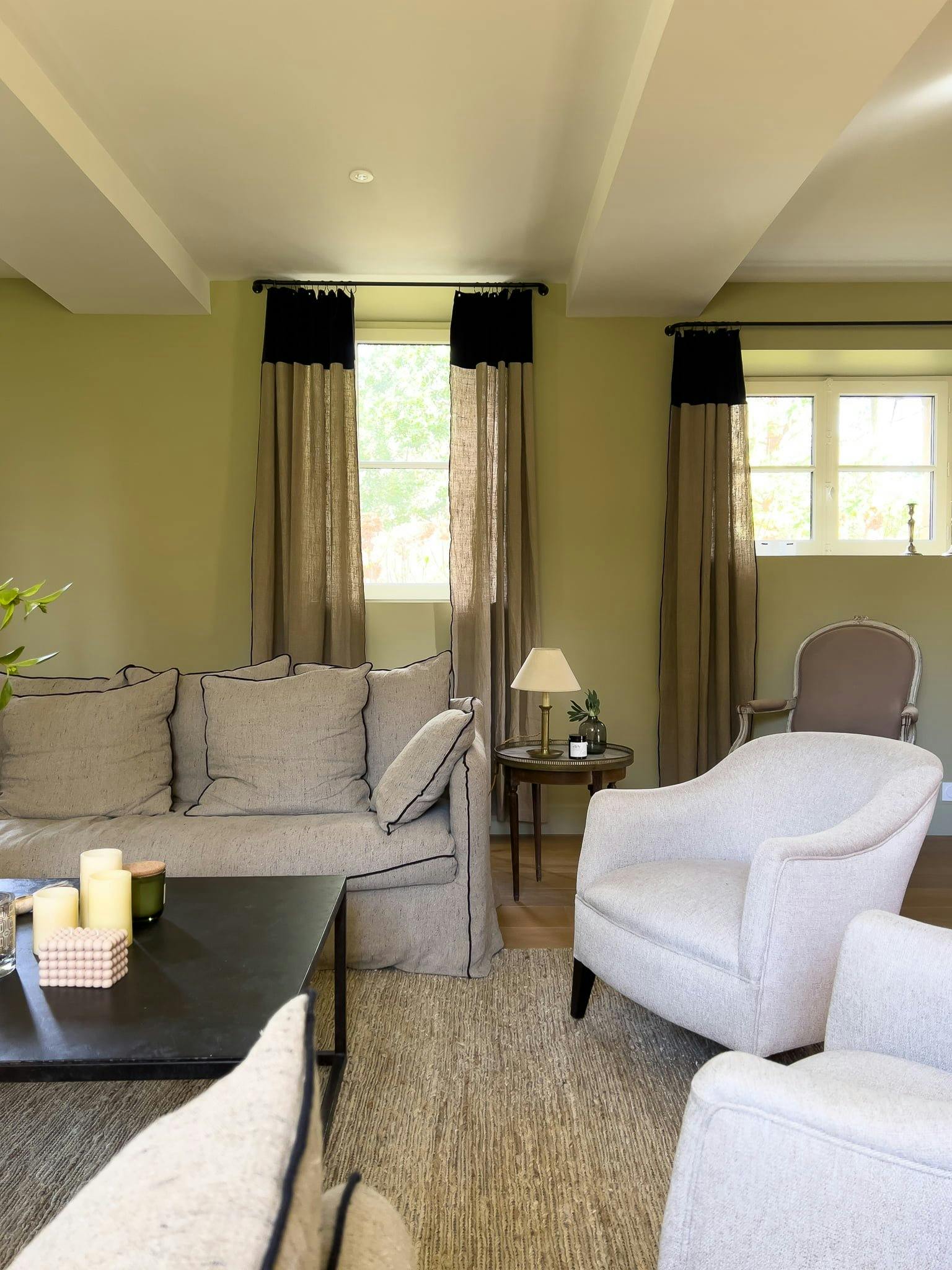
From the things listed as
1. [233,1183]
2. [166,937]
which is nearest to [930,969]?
[233,1183]

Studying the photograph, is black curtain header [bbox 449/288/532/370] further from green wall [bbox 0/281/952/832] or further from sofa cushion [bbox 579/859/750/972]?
sofa cushion [bbox 579/859/750/972]

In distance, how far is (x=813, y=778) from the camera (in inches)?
90.0

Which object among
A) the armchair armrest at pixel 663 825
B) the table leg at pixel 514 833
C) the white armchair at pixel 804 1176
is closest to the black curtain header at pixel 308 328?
the table leg at pixel 514 833

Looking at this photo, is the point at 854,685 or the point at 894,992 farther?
the point at 854,685

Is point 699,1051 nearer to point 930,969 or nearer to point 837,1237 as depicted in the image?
point 930,969

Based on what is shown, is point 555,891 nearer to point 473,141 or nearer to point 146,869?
point 146,869

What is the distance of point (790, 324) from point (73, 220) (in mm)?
3243

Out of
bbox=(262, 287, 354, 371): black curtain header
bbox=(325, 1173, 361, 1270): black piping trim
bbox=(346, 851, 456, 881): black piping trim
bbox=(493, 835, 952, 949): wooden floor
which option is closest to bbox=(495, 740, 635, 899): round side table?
bbox=(493, 835, 952, 949): wooden floor

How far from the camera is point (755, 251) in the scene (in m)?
4.11

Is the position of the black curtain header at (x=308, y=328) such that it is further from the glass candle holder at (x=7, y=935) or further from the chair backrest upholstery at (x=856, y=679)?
the glass candle holder at (x=7, y=935)

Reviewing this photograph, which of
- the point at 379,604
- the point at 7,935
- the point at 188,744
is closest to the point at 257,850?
the point at 188,744

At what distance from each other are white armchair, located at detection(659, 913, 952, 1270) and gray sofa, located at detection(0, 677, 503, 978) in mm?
Answer: 1563

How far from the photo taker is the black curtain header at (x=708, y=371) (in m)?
4.30

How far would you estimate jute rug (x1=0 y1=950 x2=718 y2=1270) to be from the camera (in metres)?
1.53
